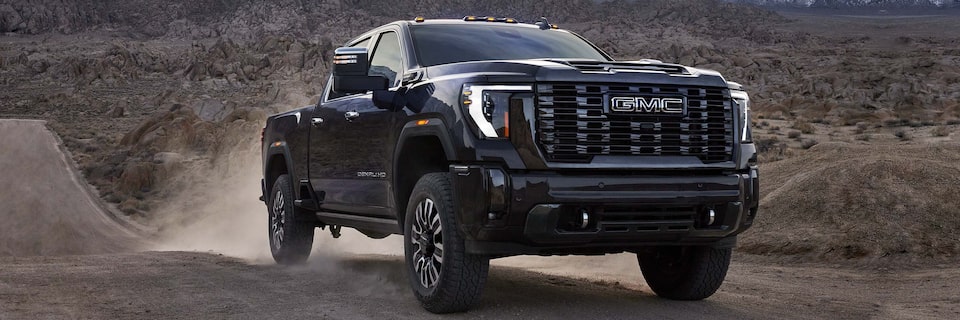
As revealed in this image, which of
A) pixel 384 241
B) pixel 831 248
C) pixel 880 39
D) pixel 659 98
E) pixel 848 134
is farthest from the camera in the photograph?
pixel 880 39

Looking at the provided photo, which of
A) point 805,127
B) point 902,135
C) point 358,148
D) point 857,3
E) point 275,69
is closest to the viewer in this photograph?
point 358,148

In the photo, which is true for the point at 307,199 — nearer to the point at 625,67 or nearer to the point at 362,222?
the point at 362,222

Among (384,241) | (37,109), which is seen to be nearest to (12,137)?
(37,109)

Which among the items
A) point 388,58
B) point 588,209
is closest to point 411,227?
point 588,209

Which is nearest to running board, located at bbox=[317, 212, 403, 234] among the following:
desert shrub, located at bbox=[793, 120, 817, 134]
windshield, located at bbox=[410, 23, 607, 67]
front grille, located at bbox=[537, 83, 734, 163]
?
windshield, located at bbox=[410, 23, 607, 67]

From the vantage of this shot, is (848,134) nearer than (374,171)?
No

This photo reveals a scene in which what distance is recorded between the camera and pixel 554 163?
6430 millimetres

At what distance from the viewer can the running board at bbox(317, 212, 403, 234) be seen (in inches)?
313

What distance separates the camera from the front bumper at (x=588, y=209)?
20.8ft

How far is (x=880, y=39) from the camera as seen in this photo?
92.5 meters

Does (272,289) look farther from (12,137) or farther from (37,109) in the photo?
(37,109)

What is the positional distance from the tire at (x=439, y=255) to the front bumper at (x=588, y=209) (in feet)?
0.51

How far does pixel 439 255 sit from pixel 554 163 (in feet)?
3.38

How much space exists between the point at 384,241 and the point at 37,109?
60.4 m
